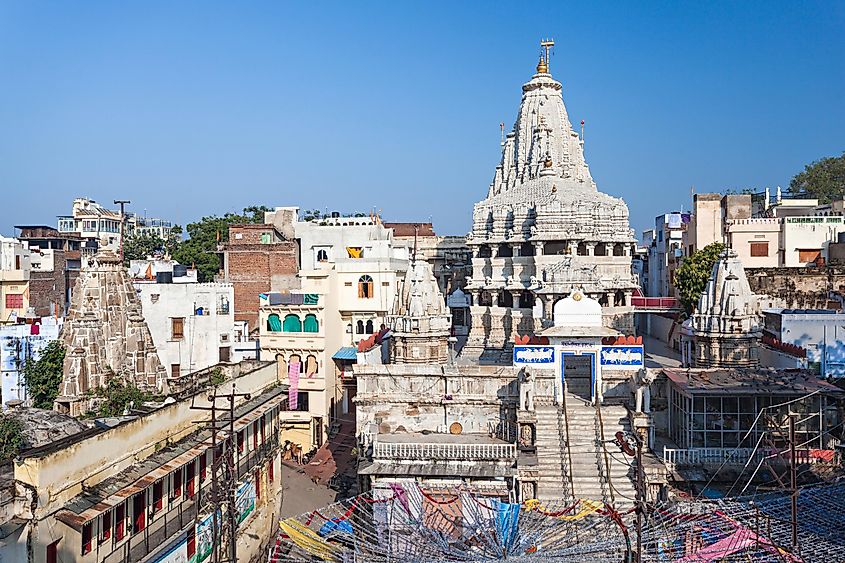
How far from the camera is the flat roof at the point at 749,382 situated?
2441 centimetres

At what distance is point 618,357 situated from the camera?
2834 centimetres

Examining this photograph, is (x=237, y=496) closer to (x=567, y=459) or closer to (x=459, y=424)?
(x=459, y=424)

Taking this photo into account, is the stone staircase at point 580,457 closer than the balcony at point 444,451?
Yes

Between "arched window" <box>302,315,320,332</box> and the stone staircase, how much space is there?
49.4ft

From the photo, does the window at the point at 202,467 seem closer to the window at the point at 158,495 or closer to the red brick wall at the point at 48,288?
the window at the point at 158,495

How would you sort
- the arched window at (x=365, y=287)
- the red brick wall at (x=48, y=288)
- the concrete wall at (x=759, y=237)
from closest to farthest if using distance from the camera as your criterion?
1. the red brick wall at (x=48, y=288)
2. the arched window at (x=365, y=287)
3. the concrete wall at (x=759, y=237)

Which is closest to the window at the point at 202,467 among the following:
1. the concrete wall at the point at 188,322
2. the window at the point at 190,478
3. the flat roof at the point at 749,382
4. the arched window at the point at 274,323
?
the window at the point at 190,478

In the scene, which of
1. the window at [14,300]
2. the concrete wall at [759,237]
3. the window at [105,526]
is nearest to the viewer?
the window at [105,526]

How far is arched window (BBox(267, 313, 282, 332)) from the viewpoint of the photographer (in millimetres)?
39312

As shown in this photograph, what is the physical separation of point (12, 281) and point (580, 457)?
29.9 m

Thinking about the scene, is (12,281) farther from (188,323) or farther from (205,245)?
(205,245)

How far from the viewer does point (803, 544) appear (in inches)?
653

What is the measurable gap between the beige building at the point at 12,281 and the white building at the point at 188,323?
6.36 m

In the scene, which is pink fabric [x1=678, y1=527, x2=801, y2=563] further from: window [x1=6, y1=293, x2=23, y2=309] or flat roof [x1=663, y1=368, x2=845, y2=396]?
window [x1=6, y1=293, x2=23, y2=309]
